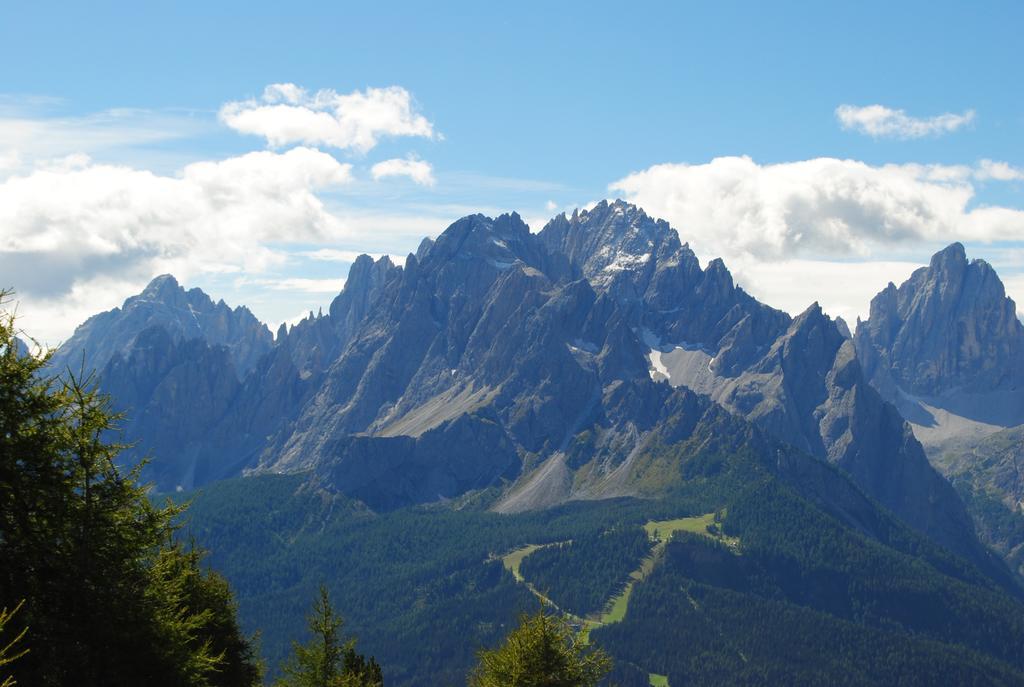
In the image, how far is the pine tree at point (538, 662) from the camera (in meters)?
51.4

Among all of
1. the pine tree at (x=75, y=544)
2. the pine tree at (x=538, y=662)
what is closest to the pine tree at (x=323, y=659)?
the pine tree at (x=538, y=662)

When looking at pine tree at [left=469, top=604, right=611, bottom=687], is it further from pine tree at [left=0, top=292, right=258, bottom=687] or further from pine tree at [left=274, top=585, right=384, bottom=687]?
pine tree at [left=0, top=292, right=258, bottom=687]

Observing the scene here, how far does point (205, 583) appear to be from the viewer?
187 ft

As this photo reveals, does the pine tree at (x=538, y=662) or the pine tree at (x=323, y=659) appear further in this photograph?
the pine tree at (x=323, y=659)

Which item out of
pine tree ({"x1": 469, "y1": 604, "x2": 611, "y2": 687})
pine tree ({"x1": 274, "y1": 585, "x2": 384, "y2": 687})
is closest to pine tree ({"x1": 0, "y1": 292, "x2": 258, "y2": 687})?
pine tree ({"x1": 469, "y1": 604, "x2": 611, "y2": 687})

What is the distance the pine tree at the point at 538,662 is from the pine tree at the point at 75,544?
21.2 m

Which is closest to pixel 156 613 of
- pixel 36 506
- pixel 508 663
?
pixel 36 506

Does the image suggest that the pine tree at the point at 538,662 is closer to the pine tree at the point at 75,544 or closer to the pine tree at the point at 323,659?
the pine tree at the point at 323,659

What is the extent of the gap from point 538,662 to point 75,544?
26.8 metres

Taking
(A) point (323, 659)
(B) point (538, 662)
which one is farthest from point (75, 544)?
(A) point (323, 659)

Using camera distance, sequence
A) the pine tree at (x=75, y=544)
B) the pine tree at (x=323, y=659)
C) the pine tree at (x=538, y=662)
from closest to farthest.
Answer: the pine tree at (x=75, y=544)
the pine tree at (x=538, y=662)
the pine tree at (x=323, y=659)

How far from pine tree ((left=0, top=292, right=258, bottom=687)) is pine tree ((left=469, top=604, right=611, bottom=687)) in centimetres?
2123

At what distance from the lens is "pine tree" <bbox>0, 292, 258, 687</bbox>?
1148 inches

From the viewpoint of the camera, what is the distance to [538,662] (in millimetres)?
51688
